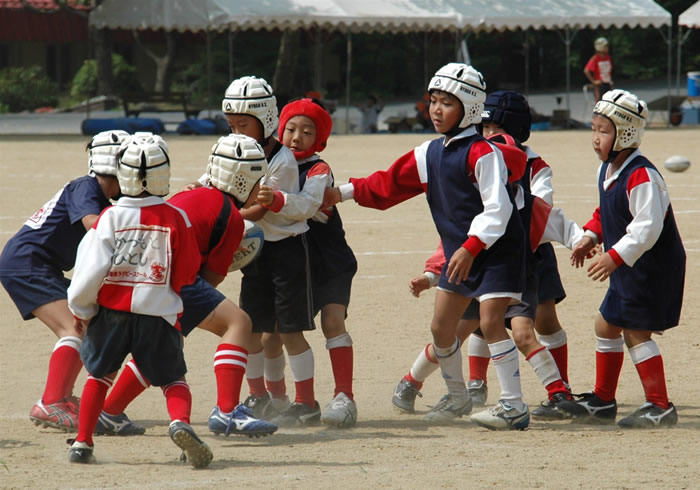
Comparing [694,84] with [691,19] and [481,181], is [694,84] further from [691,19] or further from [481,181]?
[481,181]

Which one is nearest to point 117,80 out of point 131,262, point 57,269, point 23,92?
point 23,92

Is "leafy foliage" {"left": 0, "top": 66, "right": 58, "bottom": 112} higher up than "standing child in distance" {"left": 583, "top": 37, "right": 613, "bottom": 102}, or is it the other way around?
"standing child in distance" {"left": 583, "top": 37, "right": 613, "bottom": 102}

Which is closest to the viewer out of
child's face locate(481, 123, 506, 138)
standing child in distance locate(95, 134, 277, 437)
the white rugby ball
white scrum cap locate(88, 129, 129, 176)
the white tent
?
standing child in distance locate(95, 134, 277, 437)

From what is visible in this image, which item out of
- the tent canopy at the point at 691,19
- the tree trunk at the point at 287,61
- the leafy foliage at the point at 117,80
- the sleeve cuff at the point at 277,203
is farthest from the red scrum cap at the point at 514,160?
the leafy foliage at the point at 117,80

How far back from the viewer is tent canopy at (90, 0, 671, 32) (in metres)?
26.2

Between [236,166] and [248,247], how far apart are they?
0.47 m

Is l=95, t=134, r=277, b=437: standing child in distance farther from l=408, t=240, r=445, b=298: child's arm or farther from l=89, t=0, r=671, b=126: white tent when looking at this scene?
l=89, t=0, r=671, b=126: white tent

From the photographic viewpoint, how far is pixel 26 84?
4316 cm

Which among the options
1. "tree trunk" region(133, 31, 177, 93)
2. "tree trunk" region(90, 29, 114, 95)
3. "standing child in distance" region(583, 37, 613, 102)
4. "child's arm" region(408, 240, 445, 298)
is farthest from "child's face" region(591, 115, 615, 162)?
"tree trunk" region(133, 31, 177, 93)

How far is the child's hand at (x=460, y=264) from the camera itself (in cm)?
579

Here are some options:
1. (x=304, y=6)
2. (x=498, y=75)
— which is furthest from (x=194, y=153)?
(x=498, y=75)

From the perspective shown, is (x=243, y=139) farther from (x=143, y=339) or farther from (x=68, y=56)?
Answer: (x=68, y=56)

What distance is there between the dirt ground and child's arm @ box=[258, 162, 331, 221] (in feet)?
3.88

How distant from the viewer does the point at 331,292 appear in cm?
645
